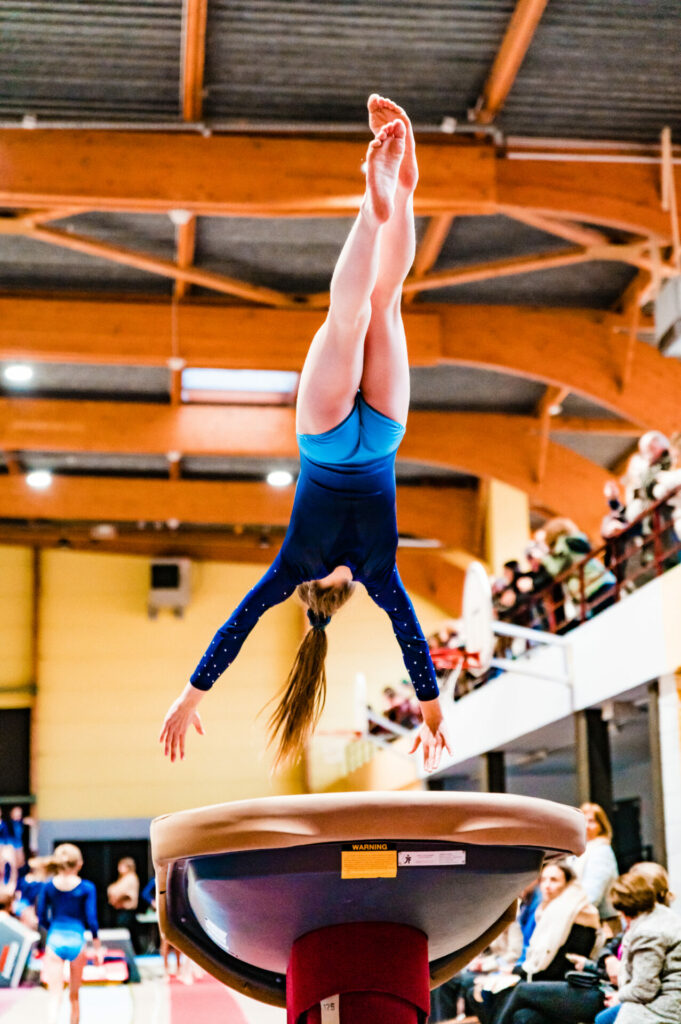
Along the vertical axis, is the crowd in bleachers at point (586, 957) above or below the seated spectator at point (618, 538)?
below

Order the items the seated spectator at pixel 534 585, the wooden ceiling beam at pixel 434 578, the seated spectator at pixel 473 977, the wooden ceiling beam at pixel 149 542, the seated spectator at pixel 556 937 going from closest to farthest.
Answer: the seated spectator at pixel 556 937, the seated spectator at pixel 473 977, the seated spectator at pixel 534 585, the wooden ceiling beam at pixel 434 578, the wooden ceiling beam at pixel 149 542

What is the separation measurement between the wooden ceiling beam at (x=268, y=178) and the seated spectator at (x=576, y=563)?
258 cm

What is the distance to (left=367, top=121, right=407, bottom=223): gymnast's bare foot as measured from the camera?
3.10m

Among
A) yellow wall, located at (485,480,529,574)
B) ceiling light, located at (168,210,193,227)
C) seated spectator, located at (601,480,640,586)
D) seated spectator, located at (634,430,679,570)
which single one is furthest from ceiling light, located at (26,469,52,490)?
seated spectator, located at (634,430,679,570)

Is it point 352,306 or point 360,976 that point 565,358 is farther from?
point 360,976

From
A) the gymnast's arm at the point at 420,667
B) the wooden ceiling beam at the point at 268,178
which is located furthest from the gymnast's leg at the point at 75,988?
the wooden ceiling beam at the point at 268,178

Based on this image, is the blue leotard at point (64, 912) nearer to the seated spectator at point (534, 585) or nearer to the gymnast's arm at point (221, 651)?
the gymnast's arm at point (221, 651)

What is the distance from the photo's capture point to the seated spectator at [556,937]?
19.8 feet

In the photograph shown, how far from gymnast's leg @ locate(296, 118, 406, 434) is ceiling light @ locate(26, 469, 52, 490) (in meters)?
13.1

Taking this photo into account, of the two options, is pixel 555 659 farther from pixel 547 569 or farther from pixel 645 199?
pixel 645 199

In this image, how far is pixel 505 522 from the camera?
52.0 feet

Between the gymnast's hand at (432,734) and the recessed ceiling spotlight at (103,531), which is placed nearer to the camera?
the gymnast's hand at (432,734)

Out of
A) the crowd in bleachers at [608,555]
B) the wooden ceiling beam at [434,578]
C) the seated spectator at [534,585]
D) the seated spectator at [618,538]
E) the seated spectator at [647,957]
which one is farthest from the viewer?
the wooden ceiling beam at [434,578]

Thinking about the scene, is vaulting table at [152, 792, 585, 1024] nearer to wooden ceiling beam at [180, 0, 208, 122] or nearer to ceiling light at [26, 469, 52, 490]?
wooden ceiling beam at [180, 0, 208, 122]
